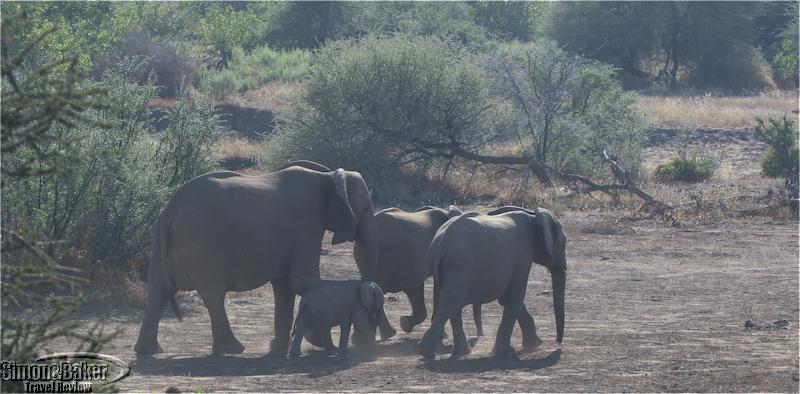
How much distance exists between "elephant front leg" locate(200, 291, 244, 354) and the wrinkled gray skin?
5.75 feet

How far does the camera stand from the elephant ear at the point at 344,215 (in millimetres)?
12758

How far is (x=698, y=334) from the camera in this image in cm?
1341

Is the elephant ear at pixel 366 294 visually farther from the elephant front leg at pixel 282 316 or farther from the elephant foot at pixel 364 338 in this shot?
the elephant front leg at pixel 282 316

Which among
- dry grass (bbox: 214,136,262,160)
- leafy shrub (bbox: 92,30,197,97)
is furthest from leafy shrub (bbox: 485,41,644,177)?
leafy shrub (bbox: 92,30,197,97)

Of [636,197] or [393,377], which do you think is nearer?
[393,377]

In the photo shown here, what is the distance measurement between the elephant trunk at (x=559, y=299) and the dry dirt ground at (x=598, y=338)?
0.23 meters

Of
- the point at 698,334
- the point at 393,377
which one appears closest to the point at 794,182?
the point at 698,334

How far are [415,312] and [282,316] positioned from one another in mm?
1985

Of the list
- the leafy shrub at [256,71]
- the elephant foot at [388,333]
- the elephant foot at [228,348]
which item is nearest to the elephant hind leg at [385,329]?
the elephant foot at [388,333]

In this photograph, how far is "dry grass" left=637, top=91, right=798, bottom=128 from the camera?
125ft

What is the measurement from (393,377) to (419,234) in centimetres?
354

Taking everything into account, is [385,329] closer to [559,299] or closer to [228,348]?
[559,299]

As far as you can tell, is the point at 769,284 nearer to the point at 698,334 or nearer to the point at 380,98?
the point at 698,334

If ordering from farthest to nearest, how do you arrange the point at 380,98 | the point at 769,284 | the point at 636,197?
the point at 380,98, the point at 636,197, the point at 769,284
